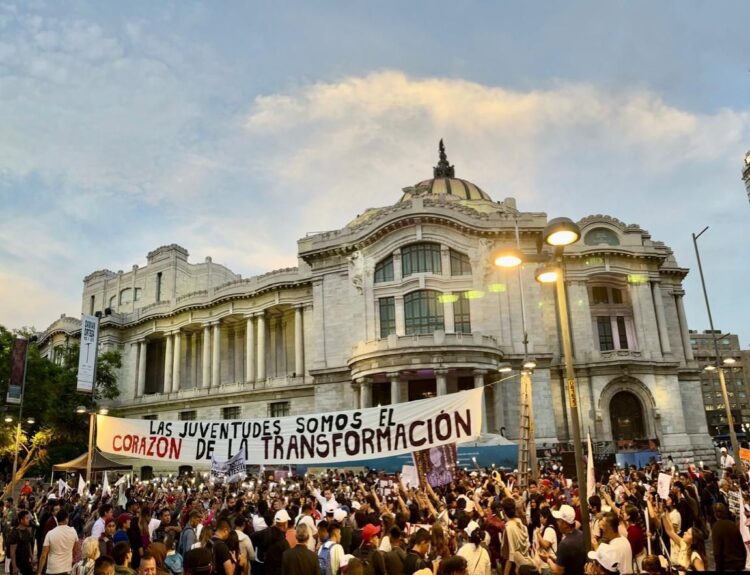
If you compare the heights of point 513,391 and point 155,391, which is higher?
point 155,391

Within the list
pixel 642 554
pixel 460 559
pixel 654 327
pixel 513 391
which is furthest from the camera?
pixel 654 327

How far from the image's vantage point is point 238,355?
61906mm

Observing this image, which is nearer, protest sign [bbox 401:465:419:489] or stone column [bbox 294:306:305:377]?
protest sign [bbox 401:465:419:489]

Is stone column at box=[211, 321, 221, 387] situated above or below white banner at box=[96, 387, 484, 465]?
above

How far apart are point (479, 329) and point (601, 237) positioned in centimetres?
1491

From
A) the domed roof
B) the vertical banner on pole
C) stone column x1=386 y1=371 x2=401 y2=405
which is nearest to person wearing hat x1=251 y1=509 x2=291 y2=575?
stone column x1=386 y1=371 x2=401 y2=405

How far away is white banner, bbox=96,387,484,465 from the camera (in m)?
12.7

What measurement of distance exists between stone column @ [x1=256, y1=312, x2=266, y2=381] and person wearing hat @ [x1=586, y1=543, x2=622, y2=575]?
50.3m

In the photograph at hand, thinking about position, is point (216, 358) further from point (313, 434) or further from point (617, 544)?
point (617, 544)

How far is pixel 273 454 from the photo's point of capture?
14789 mm

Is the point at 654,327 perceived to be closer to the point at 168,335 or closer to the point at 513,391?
the point at 513,391

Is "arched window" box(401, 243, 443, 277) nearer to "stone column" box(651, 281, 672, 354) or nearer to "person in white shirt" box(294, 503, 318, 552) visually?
"stone column" box(651, 281, 672, 354)

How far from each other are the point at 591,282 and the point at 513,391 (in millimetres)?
13200

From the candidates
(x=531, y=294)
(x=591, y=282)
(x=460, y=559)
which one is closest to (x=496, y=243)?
(x=531, y=294)
